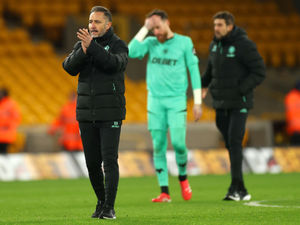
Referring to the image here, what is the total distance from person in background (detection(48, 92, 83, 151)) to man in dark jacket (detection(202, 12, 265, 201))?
292 inches

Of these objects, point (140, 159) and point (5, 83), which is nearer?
point (140, 159)

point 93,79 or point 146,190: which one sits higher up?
point 93,79

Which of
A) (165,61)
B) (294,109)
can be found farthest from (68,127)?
(165,61)

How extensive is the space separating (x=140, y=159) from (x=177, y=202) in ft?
23.4

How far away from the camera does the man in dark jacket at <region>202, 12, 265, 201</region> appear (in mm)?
9000

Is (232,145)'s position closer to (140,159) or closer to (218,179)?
(218,179)

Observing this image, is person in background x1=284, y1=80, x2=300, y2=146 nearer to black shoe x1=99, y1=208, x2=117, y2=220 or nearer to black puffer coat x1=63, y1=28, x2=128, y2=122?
black puffer coat x1=63, y1=28, x2=128, y2=122

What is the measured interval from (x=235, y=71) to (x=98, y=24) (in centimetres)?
277

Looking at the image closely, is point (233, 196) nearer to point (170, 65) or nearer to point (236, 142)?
point (236, 142)

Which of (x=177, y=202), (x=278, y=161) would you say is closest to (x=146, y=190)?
(x=177, y=202)

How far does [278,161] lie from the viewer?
54.6 feet

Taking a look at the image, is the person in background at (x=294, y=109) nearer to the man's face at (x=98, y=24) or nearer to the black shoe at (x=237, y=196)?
the black shoe at (x=237, y=196)

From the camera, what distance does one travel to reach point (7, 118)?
1523 centimetres

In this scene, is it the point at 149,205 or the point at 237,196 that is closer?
the point at 149,205
